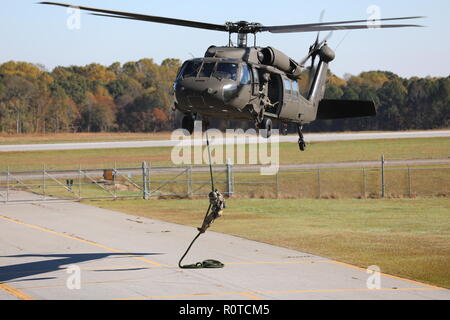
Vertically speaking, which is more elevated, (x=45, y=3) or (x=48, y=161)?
(x=45, y=3)

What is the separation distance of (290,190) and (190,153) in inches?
1113

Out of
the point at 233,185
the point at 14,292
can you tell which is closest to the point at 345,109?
the point at 14,292

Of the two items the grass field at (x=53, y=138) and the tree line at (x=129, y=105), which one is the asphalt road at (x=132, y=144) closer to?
the grass field at (x=53, y=138)

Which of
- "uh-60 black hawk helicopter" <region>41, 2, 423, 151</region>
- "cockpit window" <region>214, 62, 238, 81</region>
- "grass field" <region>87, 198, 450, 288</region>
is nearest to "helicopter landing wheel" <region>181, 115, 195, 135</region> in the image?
"uh-60 black hawk helicopter" <region>41, 2, 423, 151</region>

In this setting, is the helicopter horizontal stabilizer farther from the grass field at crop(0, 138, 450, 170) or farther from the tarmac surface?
the grass field at crop(0, 138, 450, 170)

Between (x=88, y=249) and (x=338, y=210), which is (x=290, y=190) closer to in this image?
(x=338, y=210)

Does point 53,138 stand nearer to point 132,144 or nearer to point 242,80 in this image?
point 132,144

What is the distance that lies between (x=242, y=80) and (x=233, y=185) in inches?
1144

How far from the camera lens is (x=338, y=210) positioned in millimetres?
39156

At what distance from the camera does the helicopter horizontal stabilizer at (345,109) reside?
25516 mm

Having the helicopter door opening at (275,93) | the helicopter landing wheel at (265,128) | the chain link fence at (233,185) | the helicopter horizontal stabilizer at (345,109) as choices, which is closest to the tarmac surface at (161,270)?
the helicopter landing wheel at (265,128)

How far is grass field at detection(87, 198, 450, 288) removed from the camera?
23.2 meters

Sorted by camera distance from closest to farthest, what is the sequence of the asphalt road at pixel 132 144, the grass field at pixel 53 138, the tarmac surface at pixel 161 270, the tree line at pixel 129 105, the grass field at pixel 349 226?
the tarmac surface at pixel 161 270 → the grass field at pixel 349 226 → the asphalt road at pixel 132 144 → the grass field at pixel 53 138 → the tree line at pixel 129 105
